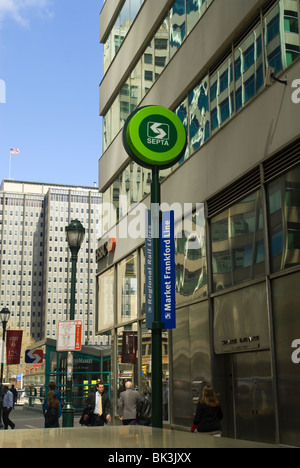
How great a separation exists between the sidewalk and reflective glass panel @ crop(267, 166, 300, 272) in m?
7.31


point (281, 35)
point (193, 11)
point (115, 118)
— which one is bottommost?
point (281, 35)

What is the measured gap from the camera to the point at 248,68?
13703 millimetres

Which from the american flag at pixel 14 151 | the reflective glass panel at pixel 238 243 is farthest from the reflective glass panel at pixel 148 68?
the american flag at pixel 14 151

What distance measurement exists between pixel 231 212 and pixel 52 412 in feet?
22.1

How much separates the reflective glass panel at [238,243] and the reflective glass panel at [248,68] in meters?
2.50

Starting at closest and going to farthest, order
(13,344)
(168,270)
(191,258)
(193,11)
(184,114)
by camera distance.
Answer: (168,270) → (191,258) → (193,11) → (184,114) → (13,344)

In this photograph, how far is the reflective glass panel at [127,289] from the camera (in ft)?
70.8

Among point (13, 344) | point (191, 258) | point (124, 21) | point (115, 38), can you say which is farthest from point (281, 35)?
point (13, 344)

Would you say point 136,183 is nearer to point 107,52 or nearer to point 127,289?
point 127,289

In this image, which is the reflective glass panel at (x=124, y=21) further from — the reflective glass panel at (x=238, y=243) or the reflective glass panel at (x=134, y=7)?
the reflective glass panel at (x=238, y=243)

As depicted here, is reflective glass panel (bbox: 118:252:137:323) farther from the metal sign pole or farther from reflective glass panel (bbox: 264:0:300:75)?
the metal sign pole

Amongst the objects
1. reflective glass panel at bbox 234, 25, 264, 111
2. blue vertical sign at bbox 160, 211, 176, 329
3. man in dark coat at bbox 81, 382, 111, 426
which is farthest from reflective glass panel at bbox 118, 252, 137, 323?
reflective glass panel at bbox 234, 25, 264, 111

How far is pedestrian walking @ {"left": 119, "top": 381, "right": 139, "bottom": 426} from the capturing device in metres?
14.1

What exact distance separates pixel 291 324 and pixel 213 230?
4524 mm
